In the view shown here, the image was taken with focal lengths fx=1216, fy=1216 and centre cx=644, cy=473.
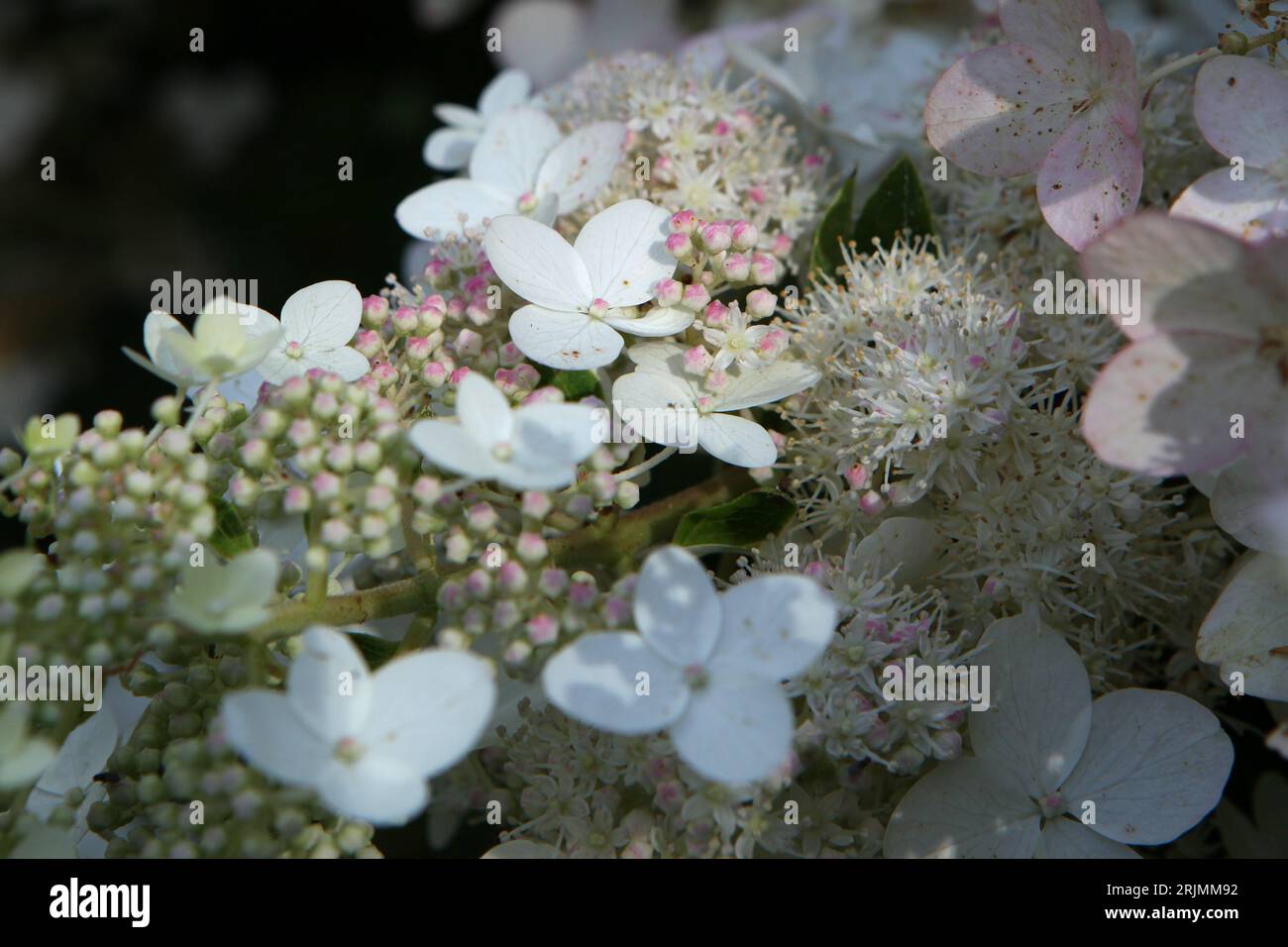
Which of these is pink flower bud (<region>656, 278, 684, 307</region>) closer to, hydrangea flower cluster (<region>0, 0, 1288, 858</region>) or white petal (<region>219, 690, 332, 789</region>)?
hydrangea flower cluster (<region>0, 0, 1288, 858</region>)

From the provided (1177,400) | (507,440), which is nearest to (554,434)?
(507,440)

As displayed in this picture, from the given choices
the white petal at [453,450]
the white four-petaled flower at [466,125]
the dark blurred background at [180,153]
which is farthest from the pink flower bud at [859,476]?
the dark blurred background at [180,153]

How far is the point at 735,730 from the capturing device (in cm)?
68

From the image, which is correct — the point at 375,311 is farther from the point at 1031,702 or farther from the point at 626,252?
the point at 1031,702

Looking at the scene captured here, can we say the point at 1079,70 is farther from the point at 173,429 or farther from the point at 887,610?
the point at 173,429

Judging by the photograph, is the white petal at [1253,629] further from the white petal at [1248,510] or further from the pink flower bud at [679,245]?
the pink flower bud at [679,245]

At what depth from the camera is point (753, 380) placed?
0.91 meters

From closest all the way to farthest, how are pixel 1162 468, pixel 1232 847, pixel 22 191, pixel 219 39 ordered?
pixel 1162 468, pixel 1232 847, pixel 219 39, pixel 22 191

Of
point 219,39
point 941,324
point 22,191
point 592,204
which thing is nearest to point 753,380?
point 941,324

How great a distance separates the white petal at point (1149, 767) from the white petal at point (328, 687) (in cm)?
52

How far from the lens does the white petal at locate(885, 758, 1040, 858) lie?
33.4 inches

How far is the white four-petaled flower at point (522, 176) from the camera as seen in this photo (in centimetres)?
104

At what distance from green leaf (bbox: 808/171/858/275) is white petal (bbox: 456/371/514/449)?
0.43 metres

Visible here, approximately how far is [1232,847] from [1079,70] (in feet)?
2.14
